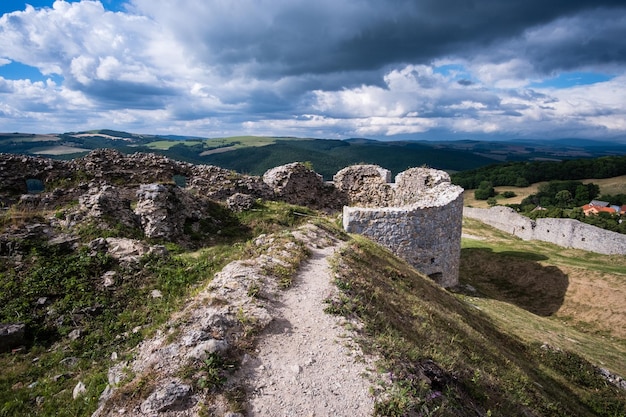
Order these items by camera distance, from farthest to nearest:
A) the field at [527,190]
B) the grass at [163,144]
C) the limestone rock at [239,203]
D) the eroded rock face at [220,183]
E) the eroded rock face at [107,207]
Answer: the grass at [163,144] → the field at [527,190] → the eroded rock face at [220,183] → the limestone rock at [239,203] → the eroded rock face at [107,207]

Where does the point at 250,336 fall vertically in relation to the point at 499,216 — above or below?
above

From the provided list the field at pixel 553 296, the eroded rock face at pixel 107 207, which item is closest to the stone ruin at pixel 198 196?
the eroded rock face at pixel 107 207

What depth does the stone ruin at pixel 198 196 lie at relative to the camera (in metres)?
12.1

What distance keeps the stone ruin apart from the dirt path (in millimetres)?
7110

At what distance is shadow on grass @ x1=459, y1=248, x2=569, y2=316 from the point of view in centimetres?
1767

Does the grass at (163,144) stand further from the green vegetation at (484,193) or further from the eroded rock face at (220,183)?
the eroded rock face at (220,183)

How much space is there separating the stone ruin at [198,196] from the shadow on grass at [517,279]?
172 inches

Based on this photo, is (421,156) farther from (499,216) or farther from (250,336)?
(250,336)

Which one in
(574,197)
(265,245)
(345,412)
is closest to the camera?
(345,412)

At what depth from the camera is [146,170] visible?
16984 millimetres

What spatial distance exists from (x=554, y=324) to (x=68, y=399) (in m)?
16.3

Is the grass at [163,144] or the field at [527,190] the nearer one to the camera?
the field at [527,190]

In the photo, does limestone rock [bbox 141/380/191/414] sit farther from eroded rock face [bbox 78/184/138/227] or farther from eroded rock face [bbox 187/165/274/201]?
eroded rock face [bbox 187/165/274/201]

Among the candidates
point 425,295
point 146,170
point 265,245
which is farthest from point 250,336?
point 146,170
